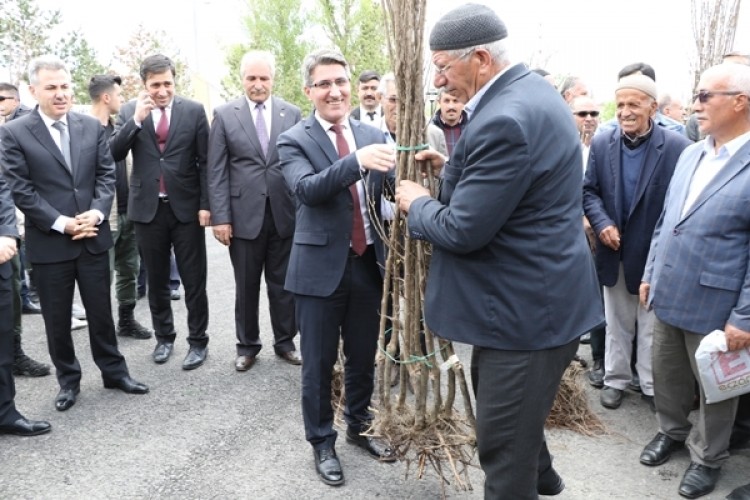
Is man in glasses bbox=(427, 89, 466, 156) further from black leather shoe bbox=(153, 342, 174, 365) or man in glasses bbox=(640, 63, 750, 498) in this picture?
black leather shoe bbox=(153, 342, 174, 365)

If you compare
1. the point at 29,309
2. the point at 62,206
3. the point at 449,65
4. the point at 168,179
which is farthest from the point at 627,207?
the point at 29,309

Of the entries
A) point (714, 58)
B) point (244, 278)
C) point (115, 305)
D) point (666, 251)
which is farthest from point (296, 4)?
point (666, 251)

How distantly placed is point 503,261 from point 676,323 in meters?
1.55

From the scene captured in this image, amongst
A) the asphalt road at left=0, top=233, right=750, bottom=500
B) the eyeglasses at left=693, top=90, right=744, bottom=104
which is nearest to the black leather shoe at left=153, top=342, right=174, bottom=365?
the asphalt road at left=0, top=233, right=750, bottom=500

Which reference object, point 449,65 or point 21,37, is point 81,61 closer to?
point 21,37

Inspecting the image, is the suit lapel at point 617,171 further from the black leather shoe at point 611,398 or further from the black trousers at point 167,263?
the black trousers at point 167,263

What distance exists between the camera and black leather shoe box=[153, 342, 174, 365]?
497 centimetres

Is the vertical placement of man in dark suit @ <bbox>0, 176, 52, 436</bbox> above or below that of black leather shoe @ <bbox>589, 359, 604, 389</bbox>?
above

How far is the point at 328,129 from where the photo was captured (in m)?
3.22

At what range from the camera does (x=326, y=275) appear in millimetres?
3121

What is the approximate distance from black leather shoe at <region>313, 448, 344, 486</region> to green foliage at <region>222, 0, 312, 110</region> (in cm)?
1914

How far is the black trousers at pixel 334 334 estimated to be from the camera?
10.5 feet

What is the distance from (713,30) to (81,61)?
61.1 ft

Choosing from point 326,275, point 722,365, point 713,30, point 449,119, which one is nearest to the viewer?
point 722,365
